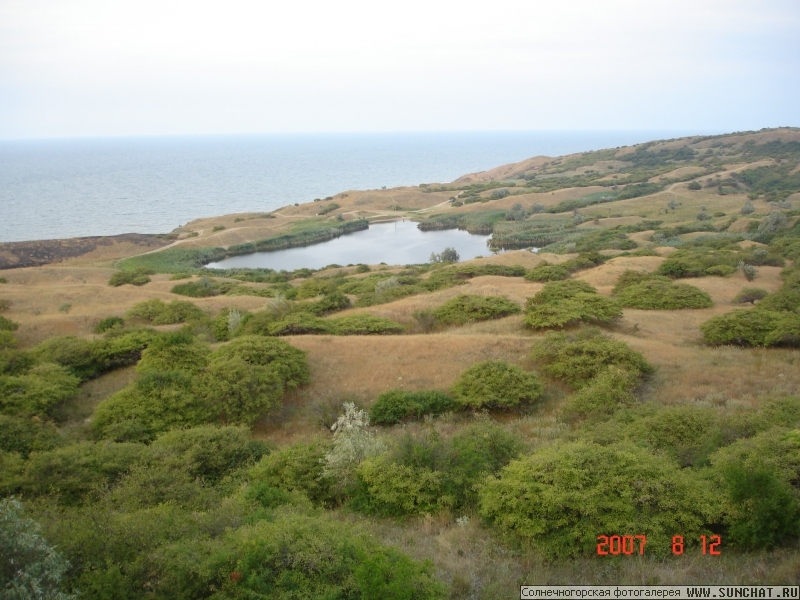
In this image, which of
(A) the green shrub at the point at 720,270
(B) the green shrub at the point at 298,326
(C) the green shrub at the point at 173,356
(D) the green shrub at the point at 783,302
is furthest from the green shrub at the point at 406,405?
(A) the green shrub at the point at 720,270

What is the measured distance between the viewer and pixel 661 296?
90.1 feet

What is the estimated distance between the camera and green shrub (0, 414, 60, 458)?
13008 mm

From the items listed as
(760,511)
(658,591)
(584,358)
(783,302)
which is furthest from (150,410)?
(783,302)

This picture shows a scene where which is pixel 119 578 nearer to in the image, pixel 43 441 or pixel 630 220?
pixel 43 441

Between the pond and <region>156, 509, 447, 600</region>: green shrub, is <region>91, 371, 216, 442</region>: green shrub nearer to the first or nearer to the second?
<region>156, 509, 447, 600</region>: green shrub

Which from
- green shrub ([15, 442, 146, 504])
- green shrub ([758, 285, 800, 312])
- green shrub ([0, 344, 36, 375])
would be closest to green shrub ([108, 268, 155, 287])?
green shrub ([0, 344, 36, 375])

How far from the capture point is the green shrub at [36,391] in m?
15.4

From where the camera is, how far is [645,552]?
7715mm

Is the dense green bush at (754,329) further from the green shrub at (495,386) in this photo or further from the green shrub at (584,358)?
the green shrub at (495,386)

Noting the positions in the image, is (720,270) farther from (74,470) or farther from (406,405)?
(74,470)

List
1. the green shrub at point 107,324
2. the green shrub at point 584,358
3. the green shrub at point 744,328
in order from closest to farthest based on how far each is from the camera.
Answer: the green shrub at point 584,358, the green shrub at point 744,328, the green shrub at point 107,324

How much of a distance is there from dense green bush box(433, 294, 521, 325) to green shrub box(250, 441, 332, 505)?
46.5ft
